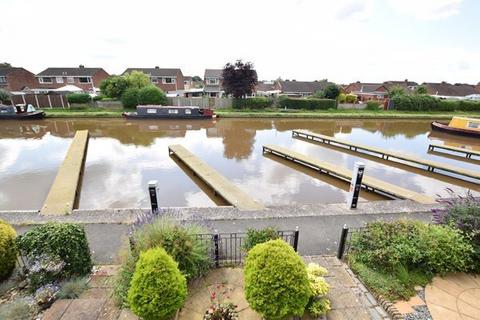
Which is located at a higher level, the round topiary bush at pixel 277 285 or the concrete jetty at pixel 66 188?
the round topiary bush at pixel 277 285

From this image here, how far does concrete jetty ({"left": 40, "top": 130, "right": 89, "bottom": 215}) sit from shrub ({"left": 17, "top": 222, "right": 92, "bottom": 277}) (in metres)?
2.98

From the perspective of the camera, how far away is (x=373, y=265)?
4.55 meters

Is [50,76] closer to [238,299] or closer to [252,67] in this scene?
[252,67]

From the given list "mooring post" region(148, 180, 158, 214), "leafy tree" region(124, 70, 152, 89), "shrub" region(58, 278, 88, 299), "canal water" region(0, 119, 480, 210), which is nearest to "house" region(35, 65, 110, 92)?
"leafy tree" region(124, 70, 152, 89)

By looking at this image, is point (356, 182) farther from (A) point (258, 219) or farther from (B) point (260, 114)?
(B) point (260, 114)

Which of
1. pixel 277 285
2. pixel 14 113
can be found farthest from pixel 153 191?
pixel 14 113

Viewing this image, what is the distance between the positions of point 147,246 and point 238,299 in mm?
1636

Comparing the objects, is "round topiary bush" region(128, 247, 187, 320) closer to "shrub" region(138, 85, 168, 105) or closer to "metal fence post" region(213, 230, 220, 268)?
"metal fence post" region(213, 230, 220, 268)

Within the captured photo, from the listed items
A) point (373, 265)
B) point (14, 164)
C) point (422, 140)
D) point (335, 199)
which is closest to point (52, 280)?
point (373, 265)

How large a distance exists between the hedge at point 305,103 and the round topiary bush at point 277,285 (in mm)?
29744

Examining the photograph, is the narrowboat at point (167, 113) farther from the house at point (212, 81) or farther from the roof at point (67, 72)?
the roof at point (67, 72)

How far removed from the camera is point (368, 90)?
168 ft

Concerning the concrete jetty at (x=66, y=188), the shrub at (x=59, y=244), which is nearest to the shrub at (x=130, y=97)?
the concrete jetty at (x=66, y=188)

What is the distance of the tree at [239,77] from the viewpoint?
A: 94.6 ft
